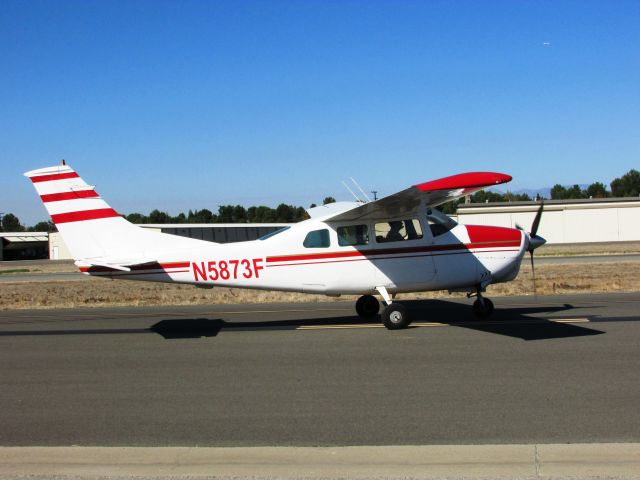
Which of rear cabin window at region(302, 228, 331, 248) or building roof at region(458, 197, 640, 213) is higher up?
building roof at region(458, 197, 640, 213)

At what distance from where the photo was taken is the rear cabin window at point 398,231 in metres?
11.8

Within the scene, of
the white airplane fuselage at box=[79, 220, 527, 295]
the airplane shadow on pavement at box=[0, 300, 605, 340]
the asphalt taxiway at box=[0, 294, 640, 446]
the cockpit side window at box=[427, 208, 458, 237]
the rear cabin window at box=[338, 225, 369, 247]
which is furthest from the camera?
the cockpit side window at box=[427, 208, 458, 237]

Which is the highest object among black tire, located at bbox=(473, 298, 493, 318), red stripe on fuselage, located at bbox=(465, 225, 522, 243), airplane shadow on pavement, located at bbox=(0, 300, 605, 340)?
red stripe on fuselage, located at bbox=(465, 225, 522, 243)

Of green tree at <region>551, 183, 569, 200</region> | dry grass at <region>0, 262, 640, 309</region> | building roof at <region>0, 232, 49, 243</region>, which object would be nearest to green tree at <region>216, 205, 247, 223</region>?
building roof at <region>0, 232, 49, 243</region>

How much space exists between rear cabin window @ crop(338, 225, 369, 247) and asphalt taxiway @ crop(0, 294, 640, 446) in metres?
1.58

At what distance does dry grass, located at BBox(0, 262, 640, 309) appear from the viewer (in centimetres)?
1750

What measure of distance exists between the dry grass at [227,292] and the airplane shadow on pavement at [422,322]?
13.1ft

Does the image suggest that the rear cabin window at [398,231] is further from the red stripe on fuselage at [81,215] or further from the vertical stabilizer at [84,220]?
the red stripe on fuselage at [81,215]

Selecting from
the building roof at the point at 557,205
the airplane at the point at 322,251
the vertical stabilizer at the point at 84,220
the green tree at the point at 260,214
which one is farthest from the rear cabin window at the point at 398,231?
the green tree at the point at 260,214

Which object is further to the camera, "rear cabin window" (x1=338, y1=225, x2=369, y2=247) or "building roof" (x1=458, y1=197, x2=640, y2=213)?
"building roof" (x1=458, y1=197, x2=640, y2=213)

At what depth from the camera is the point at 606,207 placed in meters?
58.9

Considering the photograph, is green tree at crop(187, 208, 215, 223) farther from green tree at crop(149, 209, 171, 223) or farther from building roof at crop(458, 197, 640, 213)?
building roof at crop(458, 197, 640, 213)

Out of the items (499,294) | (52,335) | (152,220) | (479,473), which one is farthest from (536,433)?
(152,220)

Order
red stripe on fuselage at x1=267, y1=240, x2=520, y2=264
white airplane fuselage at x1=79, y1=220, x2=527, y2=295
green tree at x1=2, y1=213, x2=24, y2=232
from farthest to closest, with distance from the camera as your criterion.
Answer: green tree at x1=2, y1=213, x2=24, y2=232, red stripe on fuselage at x1=267, y1=240, x2=520, y2=264, white airplane fuselage at x1=79, y1=220, x2=527, y2=295
